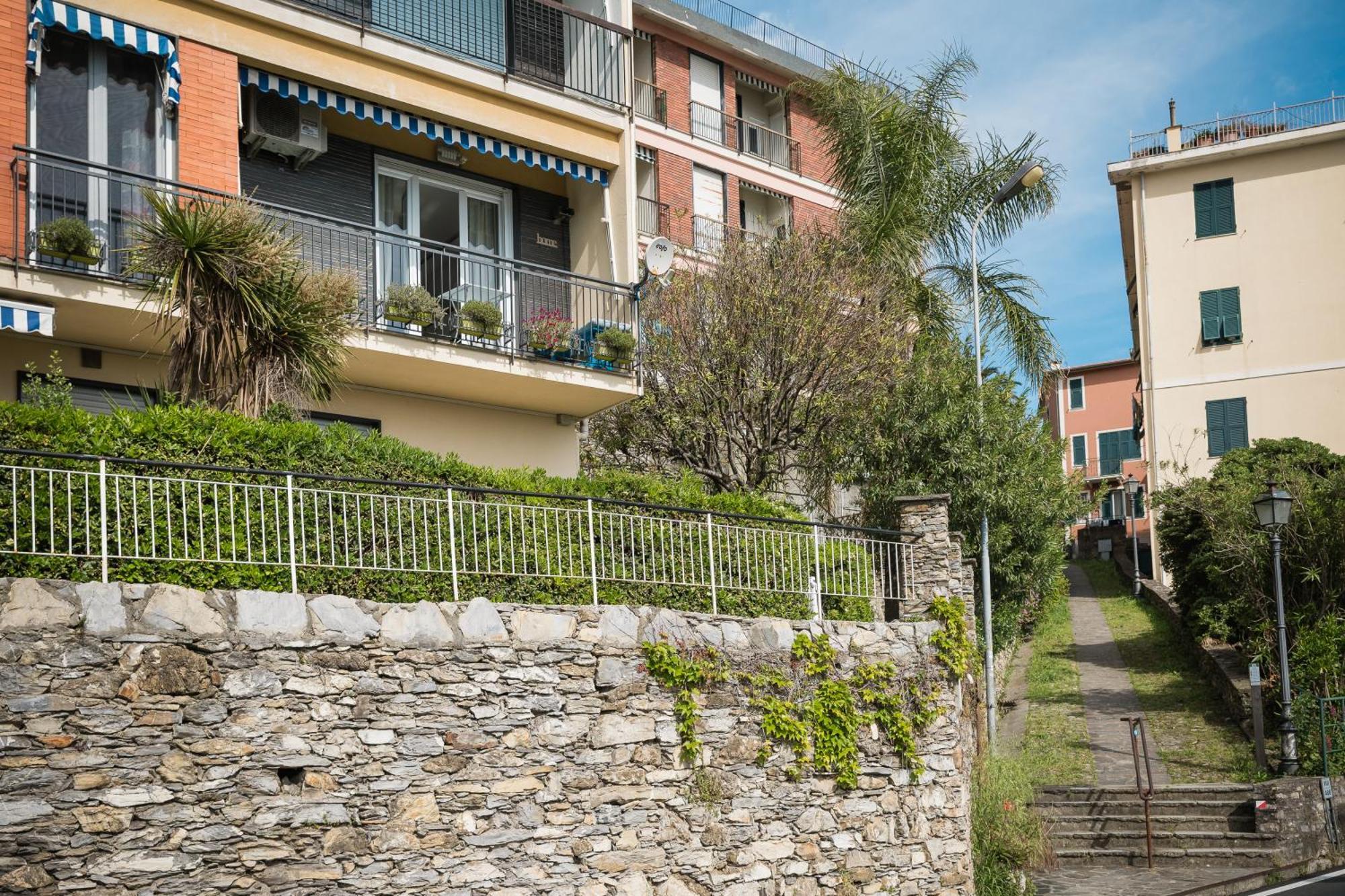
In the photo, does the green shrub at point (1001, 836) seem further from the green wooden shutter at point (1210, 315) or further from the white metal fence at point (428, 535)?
the green wooden shutter at point (1210, 315)

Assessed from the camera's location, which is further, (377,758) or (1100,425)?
(1100,425)

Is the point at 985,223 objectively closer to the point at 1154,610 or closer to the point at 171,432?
the point at 1154,610

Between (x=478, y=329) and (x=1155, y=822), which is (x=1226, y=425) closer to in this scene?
(x=1155, y=822)

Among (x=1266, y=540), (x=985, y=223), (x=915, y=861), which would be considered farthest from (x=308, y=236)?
(x=1266, y=540)

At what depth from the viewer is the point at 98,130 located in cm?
1422

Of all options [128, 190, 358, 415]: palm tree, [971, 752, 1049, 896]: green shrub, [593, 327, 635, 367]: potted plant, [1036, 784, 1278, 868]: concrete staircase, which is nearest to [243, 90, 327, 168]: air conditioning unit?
[128, 190, 358, 415]: palm tree

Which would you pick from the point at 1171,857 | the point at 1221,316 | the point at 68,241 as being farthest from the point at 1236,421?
the point at 68,241

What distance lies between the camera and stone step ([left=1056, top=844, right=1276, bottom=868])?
1805 centimetres

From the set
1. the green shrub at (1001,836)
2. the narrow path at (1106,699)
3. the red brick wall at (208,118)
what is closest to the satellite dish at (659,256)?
the red brick wall at (208,118)

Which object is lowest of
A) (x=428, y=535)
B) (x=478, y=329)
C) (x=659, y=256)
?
(x=428, y=535)

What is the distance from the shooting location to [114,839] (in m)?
9.19

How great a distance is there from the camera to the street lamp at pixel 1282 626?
19500 millimetres

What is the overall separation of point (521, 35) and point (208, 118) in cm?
514

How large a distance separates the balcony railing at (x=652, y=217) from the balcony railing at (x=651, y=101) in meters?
2.43
